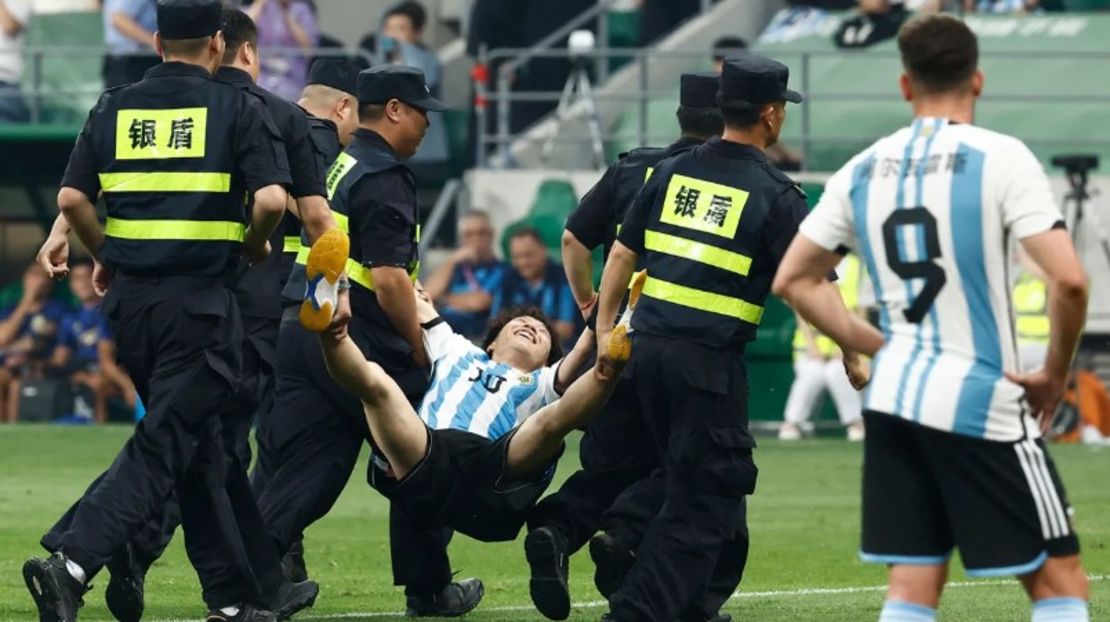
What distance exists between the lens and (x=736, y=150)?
27.5 feet

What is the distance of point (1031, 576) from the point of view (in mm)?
6070

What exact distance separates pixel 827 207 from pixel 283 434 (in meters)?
3.39

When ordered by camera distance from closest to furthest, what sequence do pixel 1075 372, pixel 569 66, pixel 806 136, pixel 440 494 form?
pixel 440 494 < pixel 1075 372 < pixel 806 136 < pixel 569 66

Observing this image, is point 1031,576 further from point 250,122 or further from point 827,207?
point 250,122

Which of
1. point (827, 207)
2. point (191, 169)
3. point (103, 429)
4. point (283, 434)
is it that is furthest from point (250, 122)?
point (103, 429)

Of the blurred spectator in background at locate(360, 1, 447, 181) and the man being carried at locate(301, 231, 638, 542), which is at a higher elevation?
the man being carried at locate(301, 231, 638, 542)

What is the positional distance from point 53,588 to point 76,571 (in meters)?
0.11

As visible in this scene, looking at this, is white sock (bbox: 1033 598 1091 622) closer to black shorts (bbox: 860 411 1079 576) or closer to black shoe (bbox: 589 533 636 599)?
black shorts (bbox: 860 411 1079 576)

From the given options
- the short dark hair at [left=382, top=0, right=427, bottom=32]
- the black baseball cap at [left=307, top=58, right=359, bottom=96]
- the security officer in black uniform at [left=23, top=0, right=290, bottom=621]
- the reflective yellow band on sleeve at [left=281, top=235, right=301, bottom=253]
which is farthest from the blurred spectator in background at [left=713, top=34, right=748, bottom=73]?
the security officer in black uniform at [left=23, top=0, right=290, bottom=621]

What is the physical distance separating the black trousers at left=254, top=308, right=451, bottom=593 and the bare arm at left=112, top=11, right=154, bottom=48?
11669 mm

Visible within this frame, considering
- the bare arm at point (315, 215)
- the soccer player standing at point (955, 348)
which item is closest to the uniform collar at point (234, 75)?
the bare arm at point (315, 215)

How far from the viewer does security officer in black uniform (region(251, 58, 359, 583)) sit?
914cm

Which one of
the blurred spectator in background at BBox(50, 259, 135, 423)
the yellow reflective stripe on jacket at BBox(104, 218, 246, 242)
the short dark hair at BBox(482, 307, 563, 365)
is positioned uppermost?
the yellow reflective stripe on jacket at BBox(104, 218, 246, 242)

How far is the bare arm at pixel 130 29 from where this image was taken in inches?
806
